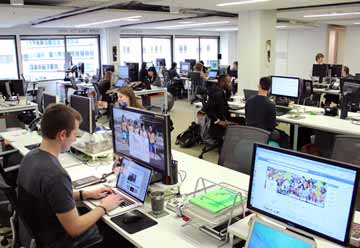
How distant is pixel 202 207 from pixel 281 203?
41cm

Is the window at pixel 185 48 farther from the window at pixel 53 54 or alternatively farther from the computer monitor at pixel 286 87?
the computer monitor at pixel 286 87

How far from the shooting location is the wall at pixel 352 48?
13.9 meters

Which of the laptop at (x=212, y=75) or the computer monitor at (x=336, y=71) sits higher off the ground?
the computer monitor at (x=336, y=71)

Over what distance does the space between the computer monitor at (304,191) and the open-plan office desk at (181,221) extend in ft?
0.84

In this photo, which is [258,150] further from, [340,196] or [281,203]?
[340,196]

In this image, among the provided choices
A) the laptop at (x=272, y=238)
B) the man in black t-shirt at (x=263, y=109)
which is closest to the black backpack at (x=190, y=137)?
the man in black t-shirt at (x=263, y=109)

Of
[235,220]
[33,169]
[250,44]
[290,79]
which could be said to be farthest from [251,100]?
[250,44]

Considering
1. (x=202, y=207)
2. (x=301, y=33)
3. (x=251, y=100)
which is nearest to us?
(x=202, y=207)

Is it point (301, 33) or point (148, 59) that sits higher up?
point (301, 33)

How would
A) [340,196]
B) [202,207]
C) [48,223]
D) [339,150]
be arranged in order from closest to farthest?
[340,196] → [202,207] → [48,223] → [339,150]

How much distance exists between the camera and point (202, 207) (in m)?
1.83

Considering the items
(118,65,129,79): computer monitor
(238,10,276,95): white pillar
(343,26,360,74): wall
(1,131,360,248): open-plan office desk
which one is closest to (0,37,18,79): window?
(118,65,129,79): computer monitor

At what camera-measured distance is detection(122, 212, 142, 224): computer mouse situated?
202 cm

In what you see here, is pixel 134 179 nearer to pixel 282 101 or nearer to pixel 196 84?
pixel 282 101
